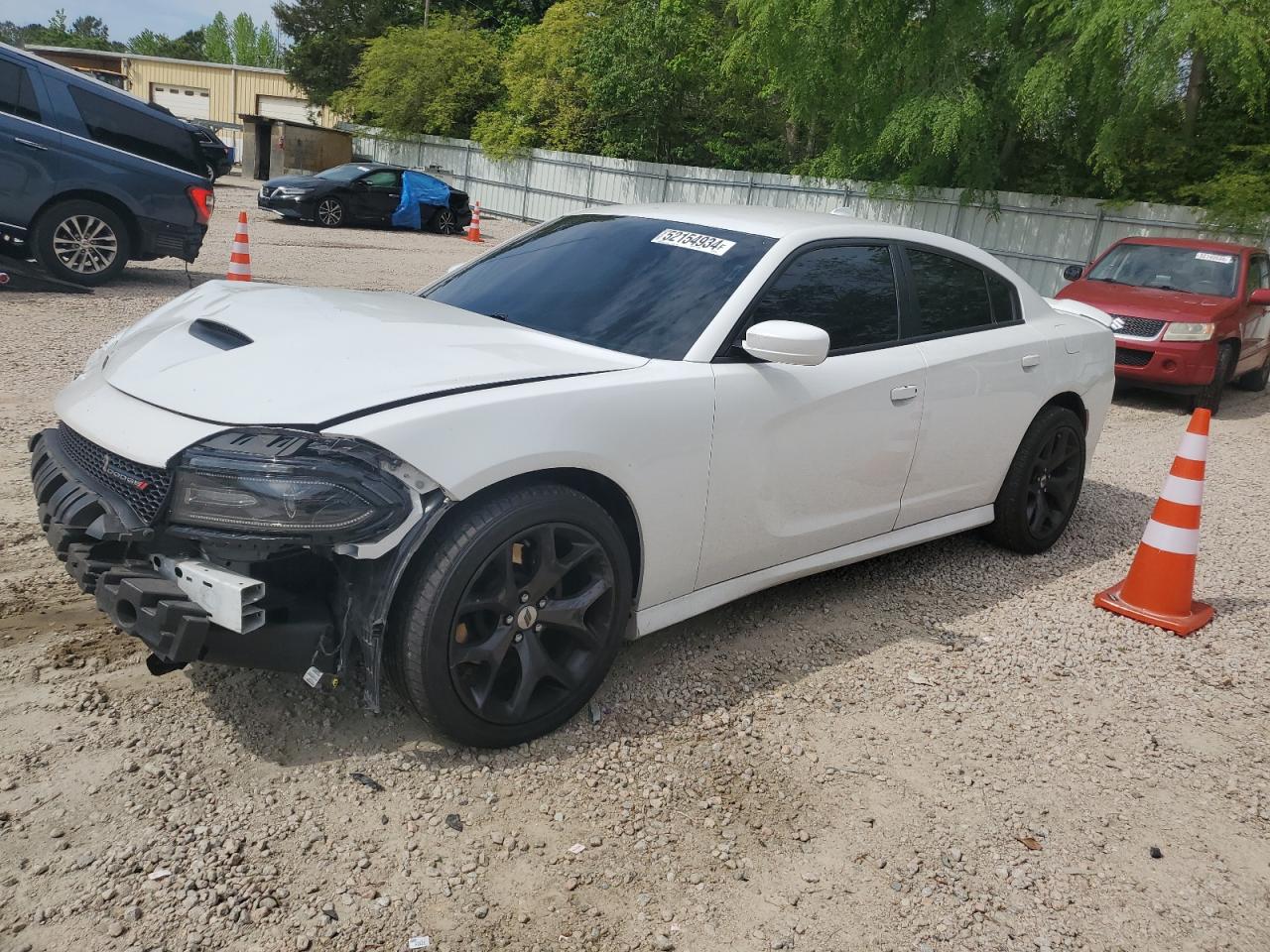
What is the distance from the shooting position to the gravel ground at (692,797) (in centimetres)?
245

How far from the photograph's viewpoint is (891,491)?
166 inches

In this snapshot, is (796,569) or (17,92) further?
(17,92)

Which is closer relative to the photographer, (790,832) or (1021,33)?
(790,832)

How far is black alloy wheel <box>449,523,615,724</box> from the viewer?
Answer: 2.89 m

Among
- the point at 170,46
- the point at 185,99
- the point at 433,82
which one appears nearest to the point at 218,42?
the point at 170,46

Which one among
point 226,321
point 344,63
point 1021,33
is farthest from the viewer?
point 344,63

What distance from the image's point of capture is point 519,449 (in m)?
2.84

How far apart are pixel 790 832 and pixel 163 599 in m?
1.78

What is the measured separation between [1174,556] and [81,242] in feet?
31.4

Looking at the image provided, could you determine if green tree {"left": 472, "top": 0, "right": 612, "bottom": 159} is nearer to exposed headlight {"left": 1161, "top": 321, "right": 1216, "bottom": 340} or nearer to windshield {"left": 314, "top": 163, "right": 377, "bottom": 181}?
windshield {"left": 314, "top": 163, "right": 377, "bottom": 181}

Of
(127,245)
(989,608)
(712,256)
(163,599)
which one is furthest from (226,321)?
(127,245)

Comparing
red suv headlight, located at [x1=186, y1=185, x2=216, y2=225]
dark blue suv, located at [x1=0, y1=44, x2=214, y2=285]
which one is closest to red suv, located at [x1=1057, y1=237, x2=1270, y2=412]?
red suv headlight, located at [x1=186, y1=185, x2=216, y2=225]

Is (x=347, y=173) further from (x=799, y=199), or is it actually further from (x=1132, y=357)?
(x=1132, y=357)

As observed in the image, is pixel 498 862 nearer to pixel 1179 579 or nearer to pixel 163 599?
pixel 163 599
